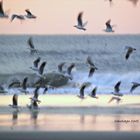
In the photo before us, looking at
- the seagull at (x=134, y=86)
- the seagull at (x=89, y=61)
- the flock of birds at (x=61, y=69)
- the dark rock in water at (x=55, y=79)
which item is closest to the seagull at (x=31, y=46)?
the flock of birds at (x=61, y=69)

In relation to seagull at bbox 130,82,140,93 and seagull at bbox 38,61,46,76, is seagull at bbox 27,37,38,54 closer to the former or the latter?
seagull at bbox 38,61,46,76

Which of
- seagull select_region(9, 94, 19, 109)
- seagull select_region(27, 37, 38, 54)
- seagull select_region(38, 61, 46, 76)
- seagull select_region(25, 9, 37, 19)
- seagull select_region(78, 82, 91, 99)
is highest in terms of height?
seagull select_region(25, 9, 37, 19)

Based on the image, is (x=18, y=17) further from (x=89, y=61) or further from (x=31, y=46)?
(x=89, y=61)

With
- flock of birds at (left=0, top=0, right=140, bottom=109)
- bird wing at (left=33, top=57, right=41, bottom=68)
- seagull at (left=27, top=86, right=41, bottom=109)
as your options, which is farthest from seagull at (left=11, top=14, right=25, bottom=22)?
seagull at (left=27, top=86, right=41, bottom=109)

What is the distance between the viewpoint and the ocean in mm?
1964

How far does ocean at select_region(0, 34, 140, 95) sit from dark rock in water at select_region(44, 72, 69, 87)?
0.06 feet

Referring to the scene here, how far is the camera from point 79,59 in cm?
198

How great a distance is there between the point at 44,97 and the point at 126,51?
1.23ft

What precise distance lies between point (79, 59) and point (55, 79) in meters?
0.12

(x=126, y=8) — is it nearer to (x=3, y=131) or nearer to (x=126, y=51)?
(x=126, y=51)

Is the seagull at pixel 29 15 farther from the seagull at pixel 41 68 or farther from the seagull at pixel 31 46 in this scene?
the seagull at pixel 41 68

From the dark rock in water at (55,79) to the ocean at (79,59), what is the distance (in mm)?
19

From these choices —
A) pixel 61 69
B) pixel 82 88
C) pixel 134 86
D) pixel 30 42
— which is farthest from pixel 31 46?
pixel 134 86

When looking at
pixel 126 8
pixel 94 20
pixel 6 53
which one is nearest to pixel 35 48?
pixel 6 53
